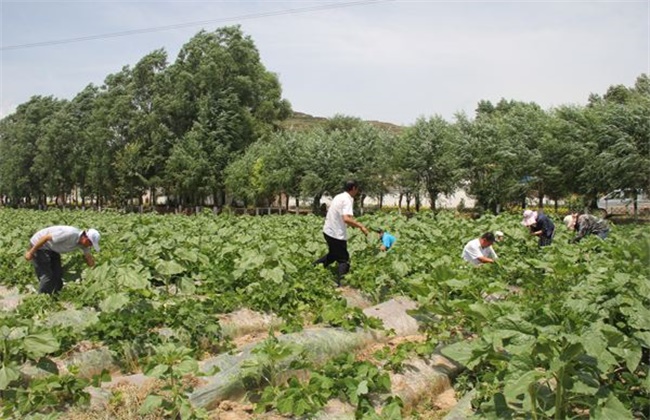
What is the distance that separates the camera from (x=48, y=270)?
8008mm

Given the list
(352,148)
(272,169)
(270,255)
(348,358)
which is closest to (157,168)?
(272,169)

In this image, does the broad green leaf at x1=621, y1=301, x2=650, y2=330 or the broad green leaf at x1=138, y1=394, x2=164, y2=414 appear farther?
the broad green leaf at x1=138, y1=394, x2=164, y2=414

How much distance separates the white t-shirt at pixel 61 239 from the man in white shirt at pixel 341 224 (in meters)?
3.43

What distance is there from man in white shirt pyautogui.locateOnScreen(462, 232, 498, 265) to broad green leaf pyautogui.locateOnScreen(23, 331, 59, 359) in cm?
610

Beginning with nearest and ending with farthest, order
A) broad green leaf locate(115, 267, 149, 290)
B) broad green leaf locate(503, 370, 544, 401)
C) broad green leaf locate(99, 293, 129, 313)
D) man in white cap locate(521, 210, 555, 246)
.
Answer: broad green leaf locate(503, 370, 544, 401)
broad green leaf locate(99, 293, 129, 313)
broad green leaf locate(115, 267, 149, 290)
man in white cap locate(521, 210, 555, 246)

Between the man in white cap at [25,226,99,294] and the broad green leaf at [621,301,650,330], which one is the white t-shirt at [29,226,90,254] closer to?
the man in white cap at [25,226,99,294]

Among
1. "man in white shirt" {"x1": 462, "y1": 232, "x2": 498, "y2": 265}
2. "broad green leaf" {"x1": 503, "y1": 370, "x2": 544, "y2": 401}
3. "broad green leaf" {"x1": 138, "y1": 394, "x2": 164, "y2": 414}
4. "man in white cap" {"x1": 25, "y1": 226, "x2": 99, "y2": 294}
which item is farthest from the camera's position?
"man in white shirt" {"x1": 462, "y1": 232, "x2": 498, "y2": 265}

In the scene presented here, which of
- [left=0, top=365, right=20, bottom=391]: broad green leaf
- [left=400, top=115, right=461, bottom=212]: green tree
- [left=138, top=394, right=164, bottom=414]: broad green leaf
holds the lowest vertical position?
[left=138, top=394, right=164, bottom=414]: broad green leaf

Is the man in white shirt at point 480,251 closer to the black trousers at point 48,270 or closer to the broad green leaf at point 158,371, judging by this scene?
the broad green leaf at point 158,371

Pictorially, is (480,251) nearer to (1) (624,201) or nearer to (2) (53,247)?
(2) (53,247)

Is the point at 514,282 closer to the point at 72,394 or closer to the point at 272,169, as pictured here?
the point at 72,394

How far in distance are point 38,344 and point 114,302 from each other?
1206mm

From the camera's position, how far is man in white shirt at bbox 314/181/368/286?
28.8ft

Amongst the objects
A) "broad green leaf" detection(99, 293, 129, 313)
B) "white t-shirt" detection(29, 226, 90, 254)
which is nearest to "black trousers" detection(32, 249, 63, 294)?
"white t-shirt" detection(29, 226, 90, 254)
